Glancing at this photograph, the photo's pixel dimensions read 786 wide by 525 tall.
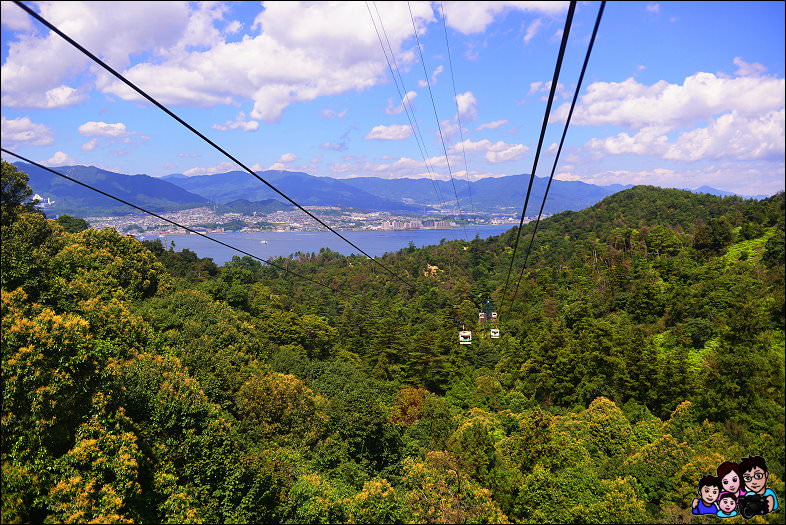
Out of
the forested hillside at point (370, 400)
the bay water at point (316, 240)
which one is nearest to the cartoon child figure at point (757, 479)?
the forested hillside at point (370, 400)

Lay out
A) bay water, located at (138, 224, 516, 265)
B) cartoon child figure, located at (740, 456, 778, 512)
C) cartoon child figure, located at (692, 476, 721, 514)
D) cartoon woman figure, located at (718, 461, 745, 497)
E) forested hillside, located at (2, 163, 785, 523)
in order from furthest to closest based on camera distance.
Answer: bay water, located at (138, 224, 516, 265), forested hillside, located at (2, 163, 785, 523), cartoon child figure, located at (692, 476, 721, 514), cartoon woman figure, located at (718, 461, 745, 497), cartoon child figure, located at (740, 456, 778, 512)

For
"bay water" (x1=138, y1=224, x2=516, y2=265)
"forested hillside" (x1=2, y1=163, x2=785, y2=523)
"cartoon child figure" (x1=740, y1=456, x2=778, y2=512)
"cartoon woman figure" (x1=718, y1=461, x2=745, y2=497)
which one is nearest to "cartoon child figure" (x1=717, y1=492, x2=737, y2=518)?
"cartoon woman figure" (x1=718, y1=461, x2=745, y2=497)

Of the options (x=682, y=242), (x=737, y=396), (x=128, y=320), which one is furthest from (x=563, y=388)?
(x=682, y=242)

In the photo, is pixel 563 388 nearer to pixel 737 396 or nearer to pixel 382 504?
pixel 737 396

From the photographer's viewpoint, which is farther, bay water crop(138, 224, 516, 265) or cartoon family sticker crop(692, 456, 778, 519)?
bay water crop(138, 224, 516, 265)

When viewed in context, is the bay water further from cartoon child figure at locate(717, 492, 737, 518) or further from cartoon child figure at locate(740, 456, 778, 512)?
cartoon child figure at locate(740, 456, 778, 512)

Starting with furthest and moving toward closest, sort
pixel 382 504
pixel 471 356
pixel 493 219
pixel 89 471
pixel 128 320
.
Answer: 1. pixel 493 219
2. pixel 471 356
3. pixel 128 320
4. pixel 382 504
5. pixel 89 471

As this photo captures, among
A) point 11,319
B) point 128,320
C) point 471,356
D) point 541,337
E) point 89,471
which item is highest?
point 11,319
